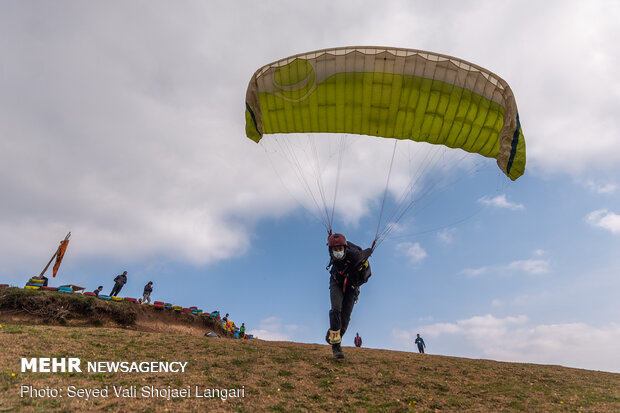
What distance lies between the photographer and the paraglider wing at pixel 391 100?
10617 millimetres

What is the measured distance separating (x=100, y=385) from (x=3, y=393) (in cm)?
143

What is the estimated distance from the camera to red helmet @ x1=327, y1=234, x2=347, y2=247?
375 inches

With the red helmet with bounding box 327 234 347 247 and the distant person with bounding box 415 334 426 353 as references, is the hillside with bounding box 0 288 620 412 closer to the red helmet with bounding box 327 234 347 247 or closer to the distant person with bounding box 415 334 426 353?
the red helmet with bounding box 327 234 347 247

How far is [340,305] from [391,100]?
256 inches

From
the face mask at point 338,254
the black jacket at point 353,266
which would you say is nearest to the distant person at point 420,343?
the black jacket at point 353,266

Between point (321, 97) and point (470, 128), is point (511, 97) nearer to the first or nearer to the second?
point (470, 128)

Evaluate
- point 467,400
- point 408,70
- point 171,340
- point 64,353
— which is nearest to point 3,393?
point 64,353

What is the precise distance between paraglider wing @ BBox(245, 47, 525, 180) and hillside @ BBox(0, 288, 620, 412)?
6238 millimetres

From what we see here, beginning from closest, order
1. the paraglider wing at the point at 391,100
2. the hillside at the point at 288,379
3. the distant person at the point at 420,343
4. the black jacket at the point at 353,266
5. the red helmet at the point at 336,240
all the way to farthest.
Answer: the hillside at the point at 288,379, the red helmet at the point at 336,240, the black jacket at the point at 353,266, the paraglider wing at the point at 391,100, the distant person at the point at 420,343

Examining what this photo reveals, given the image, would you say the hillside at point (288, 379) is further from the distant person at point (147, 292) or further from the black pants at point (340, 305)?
the distant person at point (147, 292)

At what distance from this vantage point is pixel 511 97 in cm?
1045

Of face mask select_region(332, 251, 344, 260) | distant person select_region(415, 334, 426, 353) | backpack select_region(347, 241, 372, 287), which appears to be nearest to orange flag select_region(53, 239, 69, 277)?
face mask select_region(332, 251, 344, 260)

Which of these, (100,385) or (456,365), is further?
(456,365)

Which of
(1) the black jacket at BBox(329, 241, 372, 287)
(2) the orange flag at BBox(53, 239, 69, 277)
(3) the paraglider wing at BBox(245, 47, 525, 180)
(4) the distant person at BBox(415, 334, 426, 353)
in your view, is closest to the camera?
(1) the black jacket at BBox(329, 241, 372, 287)
